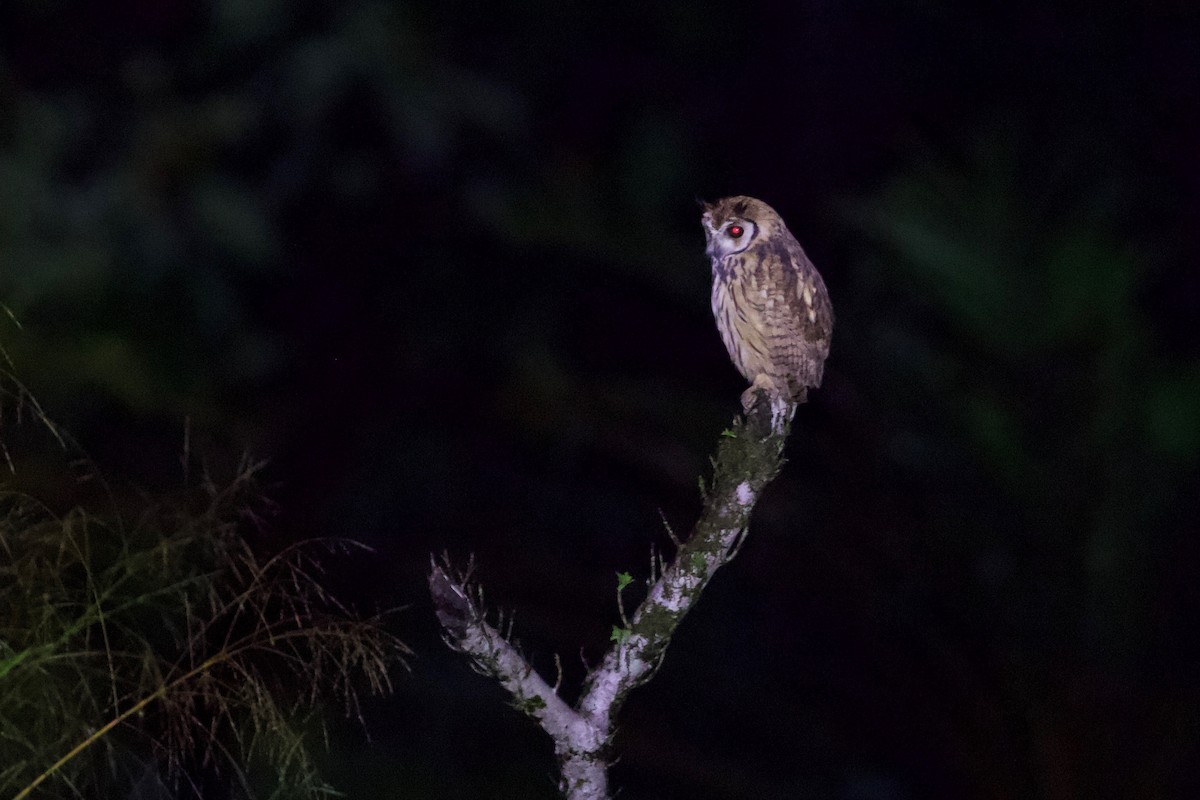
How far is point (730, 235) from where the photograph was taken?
2.11 metres

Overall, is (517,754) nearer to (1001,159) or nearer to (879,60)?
(1001,159)

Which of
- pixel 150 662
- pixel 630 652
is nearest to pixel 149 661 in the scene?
pixel 150 662

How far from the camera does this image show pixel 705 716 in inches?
178

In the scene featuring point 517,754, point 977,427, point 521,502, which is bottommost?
point 517,754

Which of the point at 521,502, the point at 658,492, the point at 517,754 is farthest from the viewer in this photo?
the point at 521,502

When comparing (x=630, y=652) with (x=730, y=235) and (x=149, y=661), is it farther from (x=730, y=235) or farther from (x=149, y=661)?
(x=730, y=235)

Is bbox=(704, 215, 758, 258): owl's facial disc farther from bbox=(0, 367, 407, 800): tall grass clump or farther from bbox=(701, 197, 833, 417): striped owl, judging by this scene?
bbox=(0, 367, 407, 800): tall grass clump

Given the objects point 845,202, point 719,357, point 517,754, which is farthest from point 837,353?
point 517,754

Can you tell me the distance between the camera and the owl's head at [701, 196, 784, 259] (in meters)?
2.09

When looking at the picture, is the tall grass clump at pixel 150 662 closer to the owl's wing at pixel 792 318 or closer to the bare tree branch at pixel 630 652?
the bare tree branch at pixel 630 652

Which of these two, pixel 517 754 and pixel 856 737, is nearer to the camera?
pixel 856 737

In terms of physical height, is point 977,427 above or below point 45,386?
above

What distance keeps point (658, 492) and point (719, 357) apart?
47cm

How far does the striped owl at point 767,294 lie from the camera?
6.79 feet
